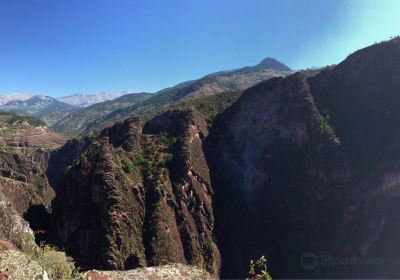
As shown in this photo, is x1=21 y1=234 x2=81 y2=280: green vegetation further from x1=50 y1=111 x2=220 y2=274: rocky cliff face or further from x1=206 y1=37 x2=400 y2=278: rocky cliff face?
x1=206 y1=37 x2=400 y2=278: rocky cliff face

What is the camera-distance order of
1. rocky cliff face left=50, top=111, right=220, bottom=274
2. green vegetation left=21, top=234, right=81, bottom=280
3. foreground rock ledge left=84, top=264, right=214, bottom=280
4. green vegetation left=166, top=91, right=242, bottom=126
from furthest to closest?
green vegetation left=166, top=91, right=242, bottom=126
rocky cliff face left=50, top=111, right=220, bottom=274
foreground rock ledge left=84, top=264, right=214, bottom=280
green vegetation left=21, top=234, right=81, bottom=280

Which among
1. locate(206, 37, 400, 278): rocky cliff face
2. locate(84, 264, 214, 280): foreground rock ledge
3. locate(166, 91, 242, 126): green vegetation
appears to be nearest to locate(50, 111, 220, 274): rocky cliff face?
locate(206, 37, 400, 278): rocky cliff face

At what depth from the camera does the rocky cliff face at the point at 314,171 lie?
70562 millimetres

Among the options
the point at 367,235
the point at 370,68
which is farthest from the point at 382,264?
the point at 370,68

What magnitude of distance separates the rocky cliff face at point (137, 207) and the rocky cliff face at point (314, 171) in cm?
555

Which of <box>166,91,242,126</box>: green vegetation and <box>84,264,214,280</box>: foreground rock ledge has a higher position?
<box>166,91,242,126</box>: green vegetation

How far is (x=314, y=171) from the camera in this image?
77.5 metres

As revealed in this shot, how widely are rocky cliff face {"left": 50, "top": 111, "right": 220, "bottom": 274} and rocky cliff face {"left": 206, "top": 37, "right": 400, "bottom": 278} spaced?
18.2ft

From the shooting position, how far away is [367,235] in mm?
71250

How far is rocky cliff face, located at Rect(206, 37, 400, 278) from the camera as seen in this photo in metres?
70.6

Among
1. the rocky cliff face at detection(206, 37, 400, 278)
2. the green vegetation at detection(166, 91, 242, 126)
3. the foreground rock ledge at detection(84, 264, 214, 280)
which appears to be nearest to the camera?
the foreground rock ledge at detection(84, 264, 214, 280)

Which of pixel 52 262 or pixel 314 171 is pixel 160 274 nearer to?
pixel 52 262

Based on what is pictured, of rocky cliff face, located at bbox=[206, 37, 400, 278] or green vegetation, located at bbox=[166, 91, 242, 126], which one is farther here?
green vegetation, located at bbox=[166, 91, 242, 126]

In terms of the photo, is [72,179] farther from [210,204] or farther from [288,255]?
[288,255]
